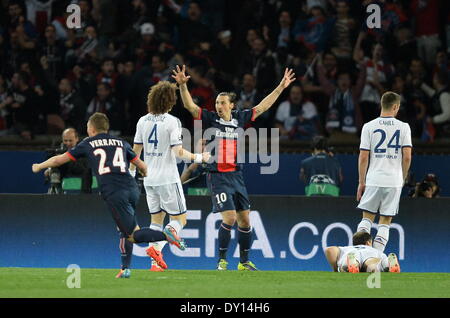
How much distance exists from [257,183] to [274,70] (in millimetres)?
2389

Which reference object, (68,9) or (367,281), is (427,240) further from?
(68,9)

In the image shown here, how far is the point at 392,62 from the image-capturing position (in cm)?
1909

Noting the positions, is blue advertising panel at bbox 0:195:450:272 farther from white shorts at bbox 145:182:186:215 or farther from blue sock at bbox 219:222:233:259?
white shorts at bbox 145:182:186:215

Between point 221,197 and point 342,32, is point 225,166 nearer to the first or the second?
point 221,197

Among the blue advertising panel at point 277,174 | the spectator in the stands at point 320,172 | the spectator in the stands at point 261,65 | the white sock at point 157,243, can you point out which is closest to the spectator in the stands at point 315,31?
the spectator in the stands at point 261,65

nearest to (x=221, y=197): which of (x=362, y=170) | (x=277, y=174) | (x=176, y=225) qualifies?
(x=176, y=225)

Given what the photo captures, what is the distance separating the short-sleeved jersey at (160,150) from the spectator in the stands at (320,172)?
11.6 ft

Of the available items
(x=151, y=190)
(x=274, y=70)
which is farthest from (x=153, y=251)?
(x=274, y=70)

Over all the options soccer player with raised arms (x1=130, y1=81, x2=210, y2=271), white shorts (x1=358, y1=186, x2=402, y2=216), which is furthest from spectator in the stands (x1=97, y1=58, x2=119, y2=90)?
white shorts (x1=358, y1=186, x2=402, y2=216)

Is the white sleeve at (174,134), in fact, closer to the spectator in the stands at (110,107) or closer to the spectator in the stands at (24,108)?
the spectator in the stands at (110,107)

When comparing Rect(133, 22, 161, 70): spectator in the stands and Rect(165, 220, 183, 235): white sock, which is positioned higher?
Rect(133, 22, 161, 70): spectator in the stands

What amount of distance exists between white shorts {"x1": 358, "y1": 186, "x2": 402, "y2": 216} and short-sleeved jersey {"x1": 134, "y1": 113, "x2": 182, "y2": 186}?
2450mm

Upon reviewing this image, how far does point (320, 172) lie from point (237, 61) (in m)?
4.75

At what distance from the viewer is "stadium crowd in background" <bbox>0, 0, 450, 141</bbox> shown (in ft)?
59.9
